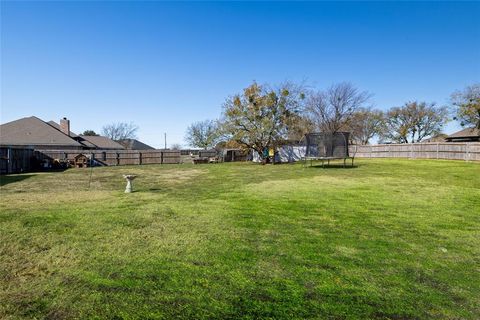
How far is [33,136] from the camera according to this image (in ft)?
93.1

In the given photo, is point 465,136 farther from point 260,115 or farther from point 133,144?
point 133,144

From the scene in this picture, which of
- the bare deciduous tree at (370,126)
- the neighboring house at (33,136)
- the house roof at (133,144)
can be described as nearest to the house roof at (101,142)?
the neighboring house at (33,136)

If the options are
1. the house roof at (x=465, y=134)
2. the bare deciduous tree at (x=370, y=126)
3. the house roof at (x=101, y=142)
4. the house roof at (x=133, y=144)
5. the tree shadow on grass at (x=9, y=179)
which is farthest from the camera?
the house roof at (x=133, y=144)

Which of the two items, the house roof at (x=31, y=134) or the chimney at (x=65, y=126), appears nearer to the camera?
the house roof at (x=31, y=134)

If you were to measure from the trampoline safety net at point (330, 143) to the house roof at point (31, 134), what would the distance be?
87.6ft

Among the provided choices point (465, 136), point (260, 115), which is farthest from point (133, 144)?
→ point (465, 136)

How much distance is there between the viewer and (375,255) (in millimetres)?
3178

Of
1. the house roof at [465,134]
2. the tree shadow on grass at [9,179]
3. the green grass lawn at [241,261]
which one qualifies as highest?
the house roof at [465,134]

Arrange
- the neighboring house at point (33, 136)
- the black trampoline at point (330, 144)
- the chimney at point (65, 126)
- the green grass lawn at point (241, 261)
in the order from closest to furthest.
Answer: the green grass lawn at point (241, 261)
the black trampoline at point (330, 144)
the neighboring house at point (33, 136)
the chimney at point (65, 126)

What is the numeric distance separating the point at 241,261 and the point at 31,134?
33807 millimetres

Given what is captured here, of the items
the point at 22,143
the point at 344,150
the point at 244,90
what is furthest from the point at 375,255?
the point at 22,143

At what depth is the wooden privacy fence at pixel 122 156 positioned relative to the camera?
77.0 feet

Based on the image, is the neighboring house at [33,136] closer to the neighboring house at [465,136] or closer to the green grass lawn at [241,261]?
the green grass lawn at [241,261]

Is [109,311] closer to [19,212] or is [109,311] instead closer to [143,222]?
[143,222]
